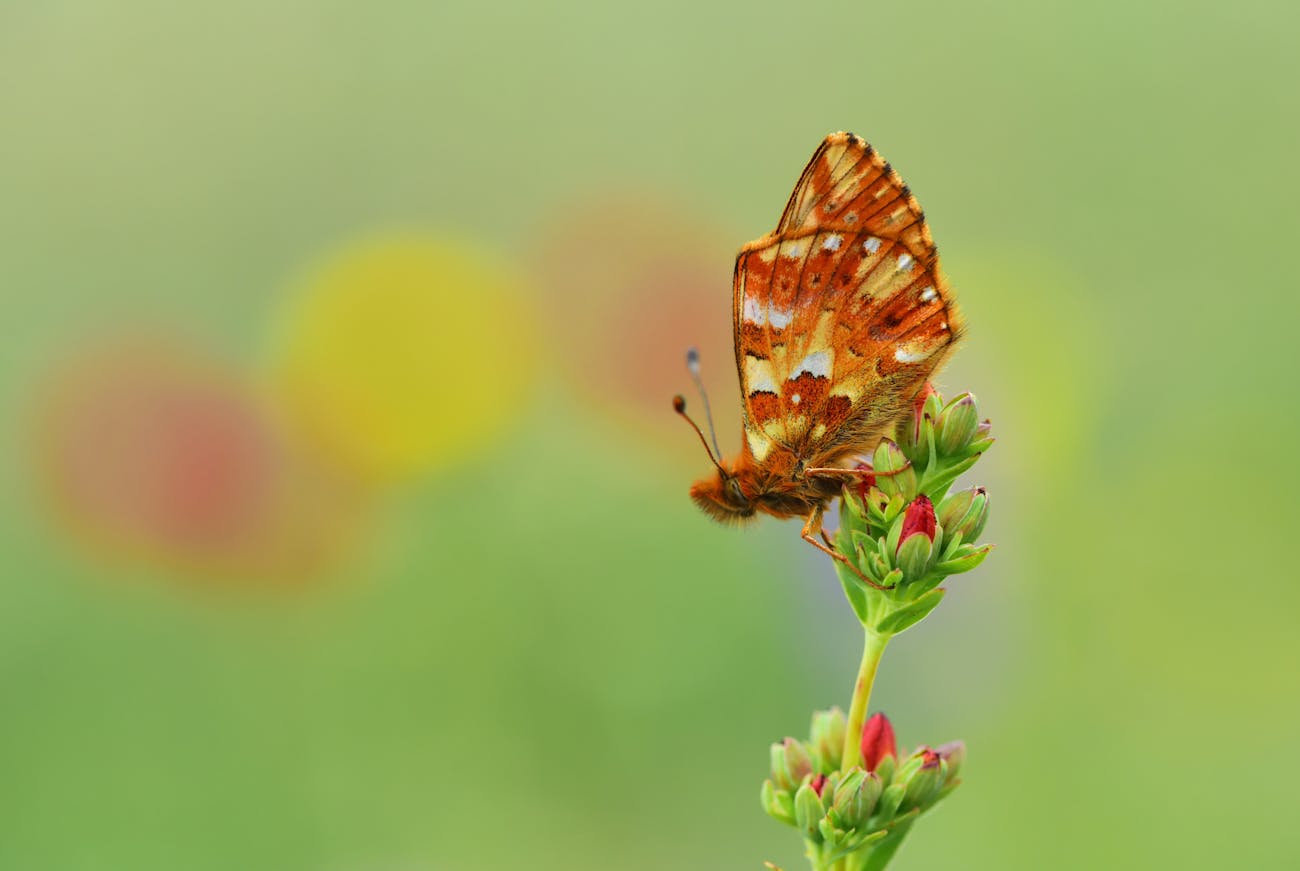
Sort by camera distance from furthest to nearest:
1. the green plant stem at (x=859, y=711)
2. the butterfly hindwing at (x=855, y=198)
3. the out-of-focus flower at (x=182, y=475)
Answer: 1. the out-of-focus flower at (x=182, y=475)
2. the butterfly hindwing at (x=855, y=198)
3. the green plant stem at (x=859, y=711)

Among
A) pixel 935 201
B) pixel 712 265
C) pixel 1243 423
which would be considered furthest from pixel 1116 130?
pixel 712 265

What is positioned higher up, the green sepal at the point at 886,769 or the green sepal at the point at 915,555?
the green sepal at the point at 915,555

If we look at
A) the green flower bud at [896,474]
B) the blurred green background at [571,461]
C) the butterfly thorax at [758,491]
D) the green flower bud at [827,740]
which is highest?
the blurred green background at [571,461]

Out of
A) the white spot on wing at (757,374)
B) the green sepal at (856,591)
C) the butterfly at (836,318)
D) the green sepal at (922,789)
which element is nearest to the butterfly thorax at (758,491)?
the butterfly at (836,318)

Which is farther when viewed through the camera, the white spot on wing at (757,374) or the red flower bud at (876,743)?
the white spot on wing at (757,374)

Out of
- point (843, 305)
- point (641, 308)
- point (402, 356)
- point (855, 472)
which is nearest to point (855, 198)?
point (843, 305)

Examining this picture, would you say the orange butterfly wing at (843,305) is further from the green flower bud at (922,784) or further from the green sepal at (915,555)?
the green flower bud at (922,784)

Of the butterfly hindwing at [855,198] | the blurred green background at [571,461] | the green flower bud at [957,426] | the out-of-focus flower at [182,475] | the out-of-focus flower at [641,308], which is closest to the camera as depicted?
the green flower bud at [957,426]
